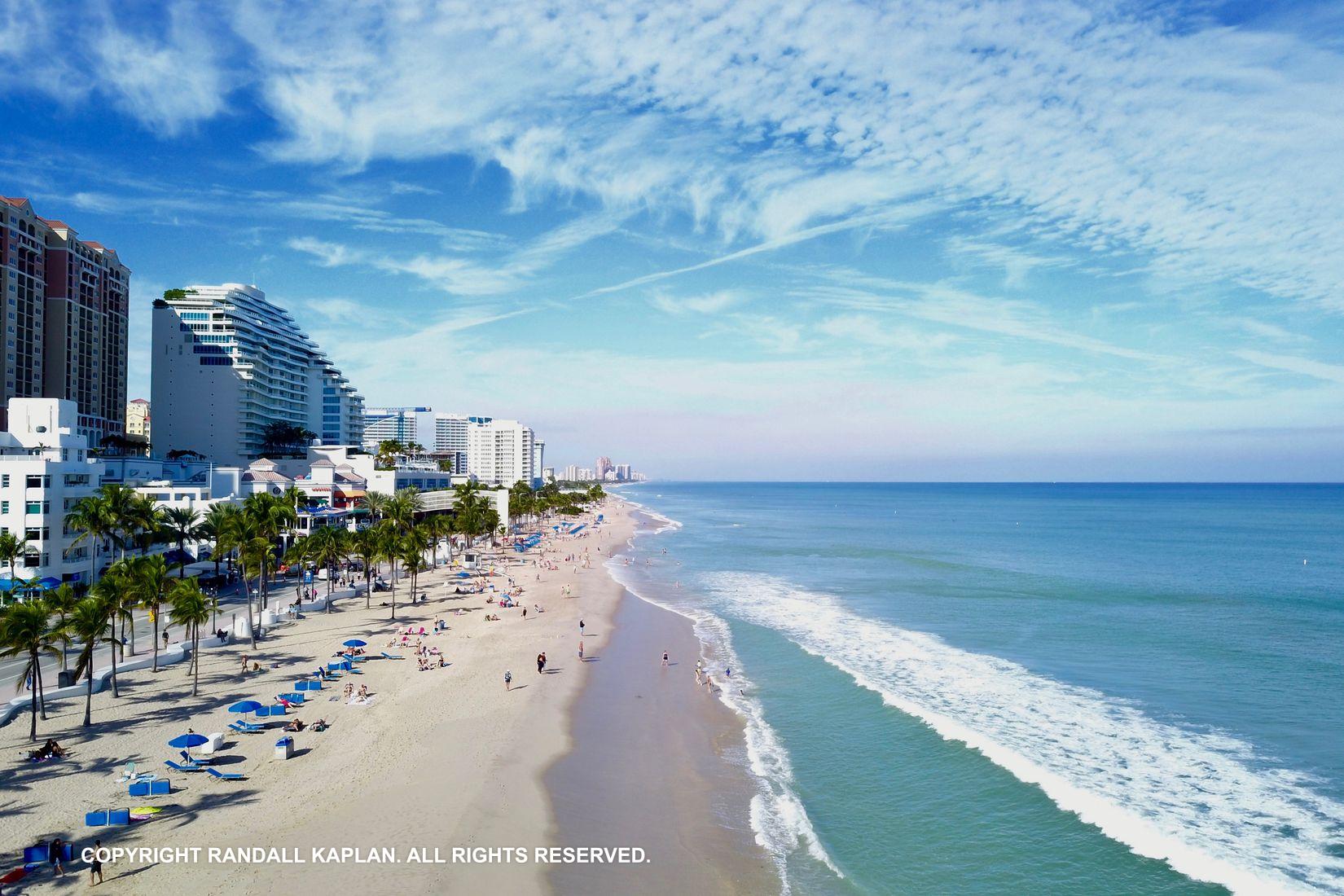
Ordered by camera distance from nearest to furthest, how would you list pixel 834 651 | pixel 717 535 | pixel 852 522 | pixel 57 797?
pixel 57 797, pixel 834 651, pixel 717 535, pixel 852 522

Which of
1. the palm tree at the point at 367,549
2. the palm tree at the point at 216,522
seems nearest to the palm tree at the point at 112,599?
the palm tree at the point at 216,522

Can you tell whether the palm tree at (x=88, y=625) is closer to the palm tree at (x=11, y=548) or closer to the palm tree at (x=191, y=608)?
the palm tree at (x=191, y=608)

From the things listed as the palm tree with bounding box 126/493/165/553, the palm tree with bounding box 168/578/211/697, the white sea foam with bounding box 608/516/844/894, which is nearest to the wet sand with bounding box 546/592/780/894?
the white sea foam with bounding box 608/516/844/894

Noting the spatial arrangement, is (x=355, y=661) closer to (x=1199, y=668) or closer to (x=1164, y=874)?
(x=1164, y=874)

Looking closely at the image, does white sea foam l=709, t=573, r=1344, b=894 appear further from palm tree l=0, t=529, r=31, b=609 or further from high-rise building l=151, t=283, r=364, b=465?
high-rise building l=151, t=283, r=364, b=465

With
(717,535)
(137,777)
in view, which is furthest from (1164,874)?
(717,535)
